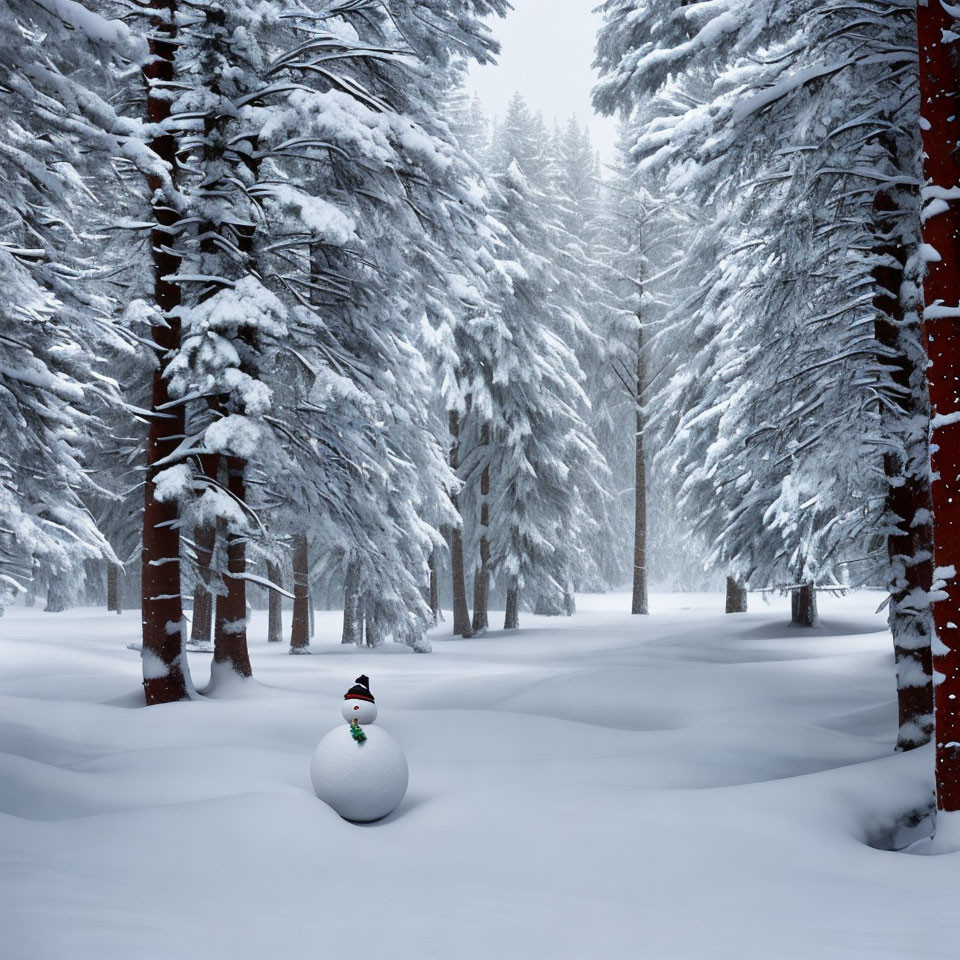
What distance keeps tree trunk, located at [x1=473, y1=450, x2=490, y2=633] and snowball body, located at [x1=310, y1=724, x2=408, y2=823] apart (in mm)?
16475

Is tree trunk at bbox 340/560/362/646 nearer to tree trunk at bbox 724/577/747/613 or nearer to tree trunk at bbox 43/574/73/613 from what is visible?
tree trunk at bbox 724/577/747/613

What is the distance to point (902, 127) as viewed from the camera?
7945 mm

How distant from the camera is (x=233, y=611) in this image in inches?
438

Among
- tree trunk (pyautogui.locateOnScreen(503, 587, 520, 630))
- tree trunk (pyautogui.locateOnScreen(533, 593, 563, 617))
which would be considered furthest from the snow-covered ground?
tree trunk (pyautogui.locateOnScreen(503, 587, 520, 630))

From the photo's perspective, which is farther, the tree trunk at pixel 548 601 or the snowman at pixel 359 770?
the tree trunk at pixel 548 601

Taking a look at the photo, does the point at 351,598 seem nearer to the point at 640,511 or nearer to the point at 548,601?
the point at 548,601

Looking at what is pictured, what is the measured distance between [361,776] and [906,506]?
215 inches

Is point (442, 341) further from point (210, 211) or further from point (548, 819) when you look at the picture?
point (548, 819)

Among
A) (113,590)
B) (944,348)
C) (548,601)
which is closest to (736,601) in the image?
(548,601)

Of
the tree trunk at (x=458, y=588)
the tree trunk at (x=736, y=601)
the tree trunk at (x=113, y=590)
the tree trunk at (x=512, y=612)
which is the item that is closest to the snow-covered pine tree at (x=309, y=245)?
the tree trunk at (x=458, y=588)

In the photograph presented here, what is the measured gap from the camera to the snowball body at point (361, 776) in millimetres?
6117

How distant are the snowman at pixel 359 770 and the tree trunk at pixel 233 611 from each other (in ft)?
16.2

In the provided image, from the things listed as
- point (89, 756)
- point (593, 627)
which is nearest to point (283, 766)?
point (89, 756)

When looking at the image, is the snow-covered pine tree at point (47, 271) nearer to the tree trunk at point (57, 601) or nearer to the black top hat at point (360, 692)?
the black top hat at point (360, 692)
